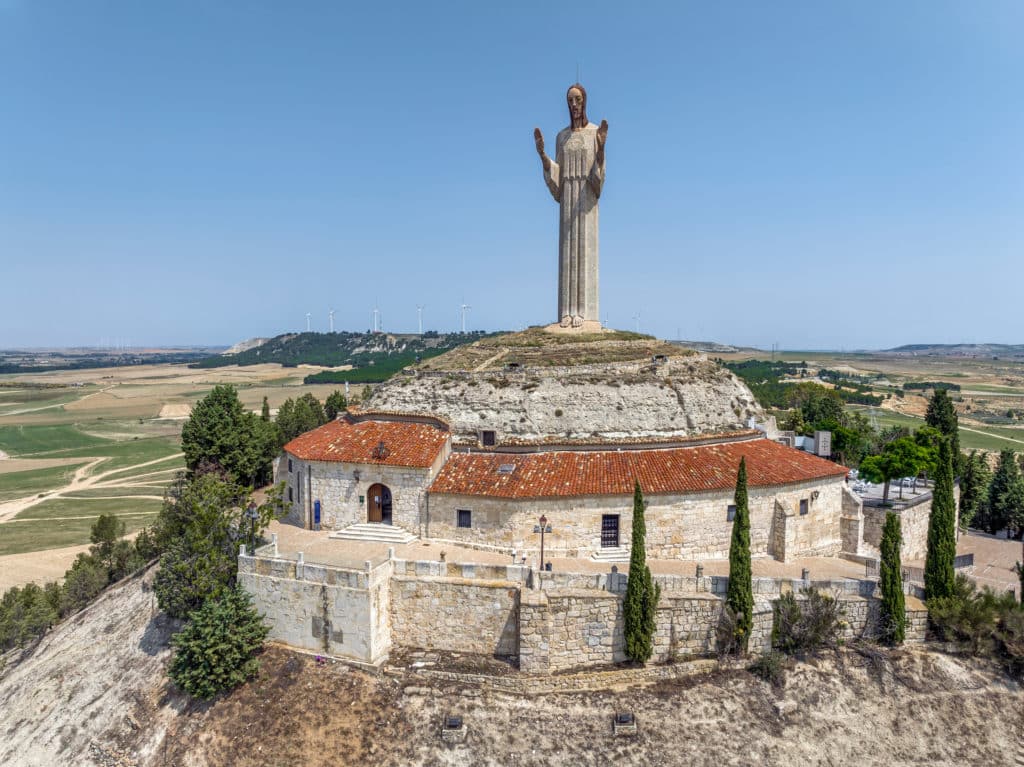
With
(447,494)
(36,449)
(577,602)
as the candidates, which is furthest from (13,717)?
(36,449)

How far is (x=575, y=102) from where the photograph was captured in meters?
36.8

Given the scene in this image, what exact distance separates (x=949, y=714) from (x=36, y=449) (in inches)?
4723

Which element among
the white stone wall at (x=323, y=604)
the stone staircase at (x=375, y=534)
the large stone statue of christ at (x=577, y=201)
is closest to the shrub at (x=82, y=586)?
the stone staircase at (x=375, y=534)

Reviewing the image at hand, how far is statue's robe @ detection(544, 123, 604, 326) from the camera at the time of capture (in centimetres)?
3662

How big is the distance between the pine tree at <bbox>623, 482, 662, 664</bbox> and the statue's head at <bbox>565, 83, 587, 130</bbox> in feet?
78.1

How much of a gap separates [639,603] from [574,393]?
11846mm

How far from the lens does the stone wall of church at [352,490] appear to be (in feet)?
92.7

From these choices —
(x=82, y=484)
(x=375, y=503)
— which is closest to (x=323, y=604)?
(x=375, y=503)

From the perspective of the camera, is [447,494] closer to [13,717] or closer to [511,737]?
[511,737]

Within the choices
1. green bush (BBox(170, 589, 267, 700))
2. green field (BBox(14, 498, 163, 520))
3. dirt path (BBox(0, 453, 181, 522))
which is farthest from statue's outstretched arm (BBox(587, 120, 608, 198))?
dirt path (BBox(0, 453, 181, 522))

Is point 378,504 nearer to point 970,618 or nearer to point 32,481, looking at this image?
point 970,618

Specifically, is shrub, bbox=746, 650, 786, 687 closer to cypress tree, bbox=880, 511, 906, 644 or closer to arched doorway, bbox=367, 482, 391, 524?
cypress tree, bbox=880, 511, 906, 644

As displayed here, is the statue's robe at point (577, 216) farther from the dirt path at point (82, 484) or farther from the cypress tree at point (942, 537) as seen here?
the dirt path at point (82, 484)

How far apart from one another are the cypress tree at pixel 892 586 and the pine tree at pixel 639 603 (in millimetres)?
8295
